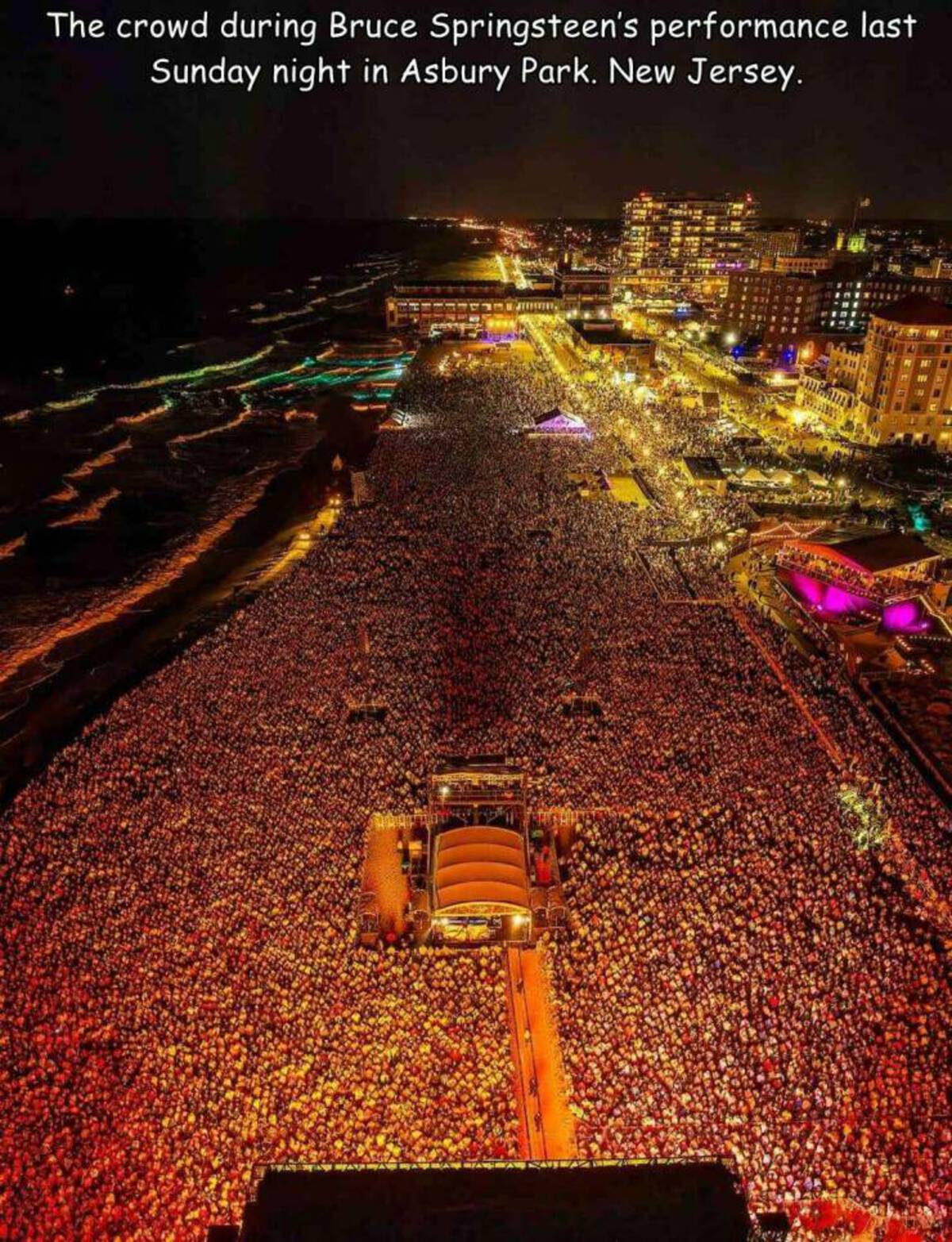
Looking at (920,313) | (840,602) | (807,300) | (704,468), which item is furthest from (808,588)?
(807,300)

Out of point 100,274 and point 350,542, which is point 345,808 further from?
point 100,274

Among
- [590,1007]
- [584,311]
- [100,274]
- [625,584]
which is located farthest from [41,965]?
[100,274]

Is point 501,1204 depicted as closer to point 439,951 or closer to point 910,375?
point 439,951

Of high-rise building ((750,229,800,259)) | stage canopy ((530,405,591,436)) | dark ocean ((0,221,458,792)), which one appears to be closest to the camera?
dark ocean ((0,221,458,792))

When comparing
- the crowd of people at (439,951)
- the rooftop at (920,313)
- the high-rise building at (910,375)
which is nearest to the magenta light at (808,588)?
the crowd of people at (439,951)

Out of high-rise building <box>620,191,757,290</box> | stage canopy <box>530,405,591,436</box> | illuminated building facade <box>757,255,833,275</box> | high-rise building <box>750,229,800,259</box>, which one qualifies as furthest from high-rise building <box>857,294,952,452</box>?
high-rise building <box>620,191,757,290</box>

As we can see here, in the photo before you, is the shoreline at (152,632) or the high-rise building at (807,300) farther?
the high-rise building at (807,300)

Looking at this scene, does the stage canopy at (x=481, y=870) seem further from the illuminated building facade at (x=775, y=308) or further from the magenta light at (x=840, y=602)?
the illuminated building facade at (x=775, y=308)

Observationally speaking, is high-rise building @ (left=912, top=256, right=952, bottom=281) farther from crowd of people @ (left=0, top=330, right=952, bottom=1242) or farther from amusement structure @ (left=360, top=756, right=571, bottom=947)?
amusement structure @ (left=360, top=756, right=571, bottom=947)

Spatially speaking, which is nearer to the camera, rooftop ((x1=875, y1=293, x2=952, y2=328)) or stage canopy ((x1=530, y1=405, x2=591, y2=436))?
rooftop ((x1=875, y1=293, x2=952, y2=328))
